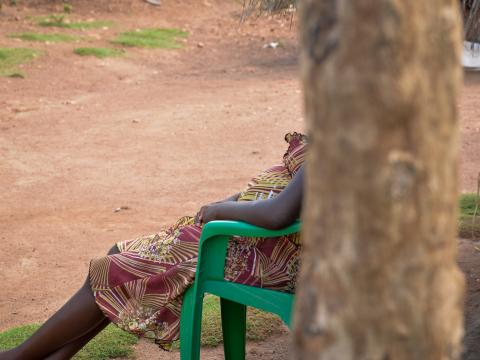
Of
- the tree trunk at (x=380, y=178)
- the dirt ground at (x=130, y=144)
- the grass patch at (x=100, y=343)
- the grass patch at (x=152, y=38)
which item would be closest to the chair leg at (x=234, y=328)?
the dirt ground at (x=130, y=144)

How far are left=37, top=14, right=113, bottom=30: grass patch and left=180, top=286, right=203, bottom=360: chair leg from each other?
8.86 metres

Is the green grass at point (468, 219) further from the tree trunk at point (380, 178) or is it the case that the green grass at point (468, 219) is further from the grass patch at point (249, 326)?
the tree trunk at point (380, 178)

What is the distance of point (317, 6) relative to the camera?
118cm

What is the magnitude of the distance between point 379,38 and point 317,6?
0.11m

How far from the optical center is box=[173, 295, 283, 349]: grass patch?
3443 mm

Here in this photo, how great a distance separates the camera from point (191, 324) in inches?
102

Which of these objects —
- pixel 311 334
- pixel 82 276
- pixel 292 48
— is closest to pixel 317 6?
pixel 311 334

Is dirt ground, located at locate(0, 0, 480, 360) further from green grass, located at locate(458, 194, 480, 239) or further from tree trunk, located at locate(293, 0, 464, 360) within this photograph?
tree trunk, located at locate(293, 0, 464, 360)

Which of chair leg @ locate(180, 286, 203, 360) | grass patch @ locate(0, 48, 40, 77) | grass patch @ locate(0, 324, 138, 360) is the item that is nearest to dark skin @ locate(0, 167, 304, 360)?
chair leg @ locate(180, 286, 203, 360)

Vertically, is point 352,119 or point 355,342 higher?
point 352,119

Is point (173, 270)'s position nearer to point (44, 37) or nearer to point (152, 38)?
point (44, 37)

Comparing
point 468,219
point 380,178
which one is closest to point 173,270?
point 380,178

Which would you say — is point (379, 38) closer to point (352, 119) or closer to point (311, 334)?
point (352, 119)

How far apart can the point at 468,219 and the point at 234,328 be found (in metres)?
2.17
